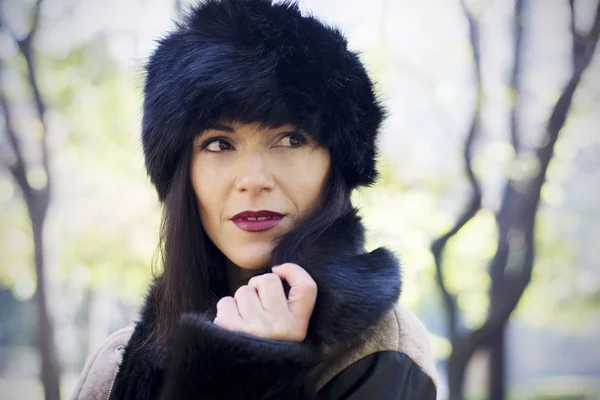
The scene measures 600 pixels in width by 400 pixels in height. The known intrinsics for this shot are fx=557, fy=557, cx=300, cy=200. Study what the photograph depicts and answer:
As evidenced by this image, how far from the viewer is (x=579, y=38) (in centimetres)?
482

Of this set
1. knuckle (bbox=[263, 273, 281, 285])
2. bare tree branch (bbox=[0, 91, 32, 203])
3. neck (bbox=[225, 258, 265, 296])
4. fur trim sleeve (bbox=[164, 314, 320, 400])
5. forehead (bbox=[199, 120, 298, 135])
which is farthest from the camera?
bare tree branch (bbox=[0, 91, 32, 203])

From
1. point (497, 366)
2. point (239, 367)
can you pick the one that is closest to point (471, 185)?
point (497, 366)

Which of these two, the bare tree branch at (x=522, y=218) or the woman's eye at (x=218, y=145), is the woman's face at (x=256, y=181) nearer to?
the woman's eye at (x=218, y=145)

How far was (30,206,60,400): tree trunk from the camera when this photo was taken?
19.7ft

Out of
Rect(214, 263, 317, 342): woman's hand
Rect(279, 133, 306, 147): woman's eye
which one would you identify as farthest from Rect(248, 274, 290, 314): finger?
Rect(279, 133, 306, 147): woman's eye

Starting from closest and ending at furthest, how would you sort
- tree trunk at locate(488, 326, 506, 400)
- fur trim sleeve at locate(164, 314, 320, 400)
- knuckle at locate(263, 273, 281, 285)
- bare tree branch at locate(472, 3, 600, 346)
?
fur trim sleeve at locate(164, 314, 320, 400) < knuckle at locate(263, 273, 281, 285) < bare tree branch at locate(472, 3, 600, 346) < tree trunk at locate(488, 326, 506, 400)

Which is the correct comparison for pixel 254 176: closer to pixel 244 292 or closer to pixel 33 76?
pixel 244 292

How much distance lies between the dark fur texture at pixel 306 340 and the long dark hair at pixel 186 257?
18 centimetres

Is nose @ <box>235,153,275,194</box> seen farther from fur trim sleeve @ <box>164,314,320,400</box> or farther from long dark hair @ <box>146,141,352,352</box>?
fur trim sleeve @ <box>164,314,320,400</box>


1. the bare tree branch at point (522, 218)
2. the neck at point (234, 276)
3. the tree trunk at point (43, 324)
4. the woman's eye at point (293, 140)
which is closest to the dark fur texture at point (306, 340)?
the woman's eye at point (293, 140)

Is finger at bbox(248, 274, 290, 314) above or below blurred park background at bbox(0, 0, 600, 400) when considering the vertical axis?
below

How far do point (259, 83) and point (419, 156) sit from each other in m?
4.51

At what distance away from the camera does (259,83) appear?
56.2 inches

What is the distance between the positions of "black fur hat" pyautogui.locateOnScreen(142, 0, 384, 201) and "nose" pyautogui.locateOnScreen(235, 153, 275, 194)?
10 cm
